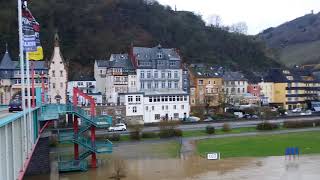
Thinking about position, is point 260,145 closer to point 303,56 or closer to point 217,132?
point 217,132

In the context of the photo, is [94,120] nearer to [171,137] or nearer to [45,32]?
[171,137]

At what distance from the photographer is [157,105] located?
68.8 m

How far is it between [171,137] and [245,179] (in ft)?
83.0

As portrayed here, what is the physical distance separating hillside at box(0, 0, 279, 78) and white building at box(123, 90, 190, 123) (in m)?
13.2

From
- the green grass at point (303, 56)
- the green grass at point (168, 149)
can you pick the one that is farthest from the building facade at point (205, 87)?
the green grass at point (303, 56)

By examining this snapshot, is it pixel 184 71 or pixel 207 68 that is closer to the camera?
pixel 184 71

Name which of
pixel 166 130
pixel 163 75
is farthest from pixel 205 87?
pixel 166 130

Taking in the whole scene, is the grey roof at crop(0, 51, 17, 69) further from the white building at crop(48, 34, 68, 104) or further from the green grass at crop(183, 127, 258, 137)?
the green grass at crop(183, 127, 258, 137)

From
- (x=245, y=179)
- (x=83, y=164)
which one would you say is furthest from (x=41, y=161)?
(x=245, y=179)

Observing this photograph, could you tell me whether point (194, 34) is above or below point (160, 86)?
above

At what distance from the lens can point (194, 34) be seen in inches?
4375

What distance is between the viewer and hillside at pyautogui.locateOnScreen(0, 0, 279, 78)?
86062 mm

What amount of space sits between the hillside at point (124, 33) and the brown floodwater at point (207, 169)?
40.9 m

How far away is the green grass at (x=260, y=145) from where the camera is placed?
4141 centimetres
